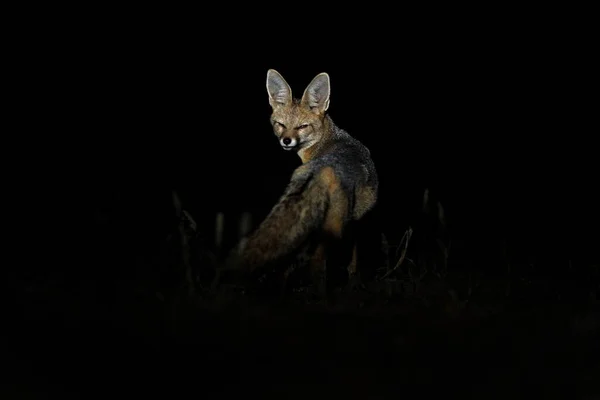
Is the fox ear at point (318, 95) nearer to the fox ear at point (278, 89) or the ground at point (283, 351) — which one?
the fox ear at point (278, 89)

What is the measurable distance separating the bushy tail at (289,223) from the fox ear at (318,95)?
2117mm

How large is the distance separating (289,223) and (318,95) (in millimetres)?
2645

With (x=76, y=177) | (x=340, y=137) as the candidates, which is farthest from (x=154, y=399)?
(x=76, y=177)

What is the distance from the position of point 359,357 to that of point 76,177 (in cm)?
718

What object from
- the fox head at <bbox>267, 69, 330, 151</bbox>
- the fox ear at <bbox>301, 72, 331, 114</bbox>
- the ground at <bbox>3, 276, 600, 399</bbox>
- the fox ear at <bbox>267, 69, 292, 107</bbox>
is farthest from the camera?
the fox ear at <bbox>267, 69, 292, 107</bbox>

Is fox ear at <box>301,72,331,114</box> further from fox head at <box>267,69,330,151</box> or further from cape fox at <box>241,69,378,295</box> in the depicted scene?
cape fox at <box>241,69,378,295</box>

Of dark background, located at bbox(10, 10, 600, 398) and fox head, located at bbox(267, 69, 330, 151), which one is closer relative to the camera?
dark background, located at bbox(10, 10, 600, 398)

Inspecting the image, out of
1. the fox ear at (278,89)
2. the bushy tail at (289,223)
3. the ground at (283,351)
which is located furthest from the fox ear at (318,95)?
the ground at (283,351)

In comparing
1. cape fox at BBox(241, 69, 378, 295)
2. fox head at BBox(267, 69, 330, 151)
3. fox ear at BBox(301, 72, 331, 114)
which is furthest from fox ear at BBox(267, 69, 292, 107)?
cape fox at BBox(241, 69, 378, 295)

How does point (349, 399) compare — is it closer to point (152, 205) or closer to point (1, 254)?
point (1, 254)

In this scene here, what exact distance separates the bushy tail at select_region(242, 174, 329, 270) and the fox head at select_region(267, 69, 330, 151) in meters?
1.84

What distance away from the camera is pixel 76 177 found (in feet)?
30.7

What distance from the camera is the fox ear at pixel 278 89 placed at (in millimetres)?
7211

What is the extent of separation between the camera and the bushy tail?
451 centimetres
